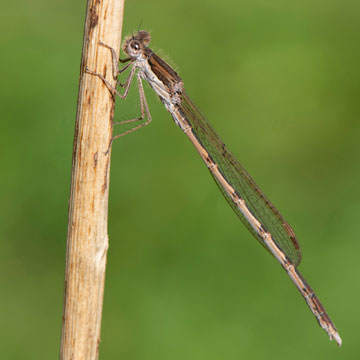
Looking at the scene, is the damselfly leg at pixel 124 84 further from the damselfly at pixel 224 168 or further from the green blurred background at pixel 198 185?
the green blurred background at pixel 198 185

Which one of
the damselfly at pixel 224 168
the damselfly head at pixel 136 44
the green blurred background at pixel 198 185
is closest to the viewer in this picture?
the damselfly head at pixel 136 44

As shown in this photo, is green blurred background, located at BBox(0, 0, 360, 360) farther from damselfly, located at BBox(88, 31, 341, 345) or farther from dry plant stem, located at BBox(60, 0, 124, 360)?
dry plant stem, located at BBox(60, 0, 124, 360)

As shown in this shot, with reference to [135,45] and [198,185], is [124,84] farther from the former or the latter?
[198,185]

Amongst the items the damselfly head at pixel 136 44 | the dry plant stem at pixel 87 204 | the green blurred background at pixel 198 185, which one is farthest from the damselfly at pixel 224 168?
the dry plant stem at pixel 87 204

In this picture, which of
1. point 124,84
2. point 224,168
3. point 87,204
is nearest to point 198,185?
point 224,168

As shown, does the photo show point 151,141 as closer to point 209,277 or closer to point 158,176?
point 158,176

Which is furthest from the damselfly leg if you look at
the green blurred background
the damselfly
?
the green blurred background

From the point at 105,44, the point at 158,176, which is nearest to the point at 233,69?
the point at 158,176
